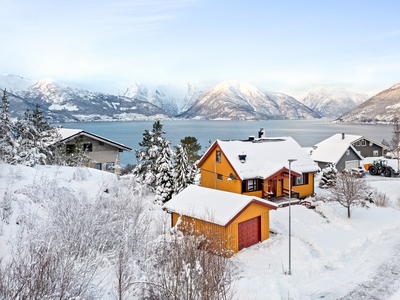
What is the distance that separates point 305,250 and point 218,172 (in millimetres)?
13692

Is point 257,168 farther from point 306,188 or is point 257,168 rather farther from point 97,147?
point 97,147

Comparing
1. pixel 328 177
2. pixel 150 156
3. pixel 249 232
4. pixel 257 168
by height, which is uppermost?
pixel 150 156

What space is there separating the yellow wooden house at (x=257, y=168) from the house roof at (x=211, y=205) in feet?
26.0

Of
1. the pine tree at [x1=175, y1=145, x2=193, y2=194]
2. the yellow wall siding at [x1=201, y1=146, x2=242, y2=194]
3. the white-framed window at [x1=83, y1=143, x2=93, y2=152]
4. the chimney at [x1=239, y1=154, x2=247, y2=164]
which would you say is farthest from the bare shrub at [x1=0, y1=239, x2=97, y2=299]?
the white-framed window at [x1=83, y1=143, x2=93, y2=152]

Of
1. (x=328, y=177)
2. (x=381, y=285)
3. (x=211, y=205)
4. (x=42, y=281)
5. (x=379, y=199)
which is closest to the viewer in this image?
(x=42, y=281)

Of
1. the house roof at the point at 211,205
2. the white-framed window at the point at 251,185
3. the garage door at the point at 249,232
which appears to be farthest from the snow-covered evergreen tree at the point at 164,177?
the garage door at the point at 249,232

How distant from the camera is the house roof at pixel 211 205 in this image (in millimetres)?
14945

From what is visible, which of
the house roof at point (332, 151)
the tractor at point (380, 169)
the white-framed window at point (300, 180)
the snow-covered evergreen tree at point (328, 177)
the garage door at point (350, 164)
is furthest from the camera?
the garage door at point (350, 164)

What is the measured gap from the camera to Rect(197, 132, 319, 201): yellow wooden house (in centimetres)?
2572

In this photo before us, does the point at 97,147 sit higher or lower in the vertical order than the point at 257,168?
higher

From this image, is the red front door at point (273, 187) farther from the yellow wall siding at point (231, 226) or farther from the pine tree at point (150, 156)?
the pine tree at point (150, 156)

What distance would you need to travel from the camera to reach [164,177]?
27.9 meters

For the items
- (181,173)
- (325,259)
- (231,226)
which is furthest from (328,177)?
(231,226)

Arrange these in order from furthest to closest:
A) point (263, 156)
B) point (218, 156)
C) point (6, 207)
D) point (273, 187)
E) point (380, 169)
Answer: point (380, 169) < point (218, 156) < point (263, 156) < point (273, 187) < point (6, 207)
